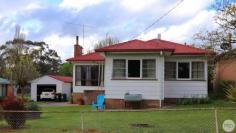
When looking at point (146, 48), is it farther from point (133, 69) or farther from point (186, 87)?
point (186, 87)

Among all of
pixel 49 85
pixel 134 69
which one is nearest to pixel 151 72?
pixel 134 69

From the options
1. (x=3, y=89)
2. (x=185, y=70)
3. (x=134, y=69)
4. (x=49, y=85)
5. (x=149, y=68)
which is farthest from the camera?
(x=3, y=89)

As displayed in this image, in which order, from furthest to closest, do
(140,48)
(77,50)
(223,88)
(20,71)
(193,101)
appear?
(20,71)
(77,50)
(223,88)
(193,101)
(140,48)

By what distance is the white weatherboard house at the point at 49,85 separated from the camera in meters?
53.9

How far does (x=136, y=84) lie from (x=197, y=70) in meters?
4.99

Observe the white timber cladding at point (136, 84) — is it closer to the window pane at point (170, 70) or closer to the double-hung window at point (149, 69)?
the double-hung window at point (149, 69)

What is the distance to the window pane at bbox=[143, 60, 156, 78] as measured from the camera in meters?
28.0

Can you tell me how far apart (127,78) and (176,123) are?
11031 mm

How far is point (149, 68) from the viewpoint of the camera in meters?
28.1

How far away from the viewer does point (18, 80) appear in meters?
56.8

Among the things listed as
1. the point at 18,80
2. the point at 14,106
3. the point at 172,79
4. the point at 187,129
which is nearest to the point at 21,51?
the point at 18,80

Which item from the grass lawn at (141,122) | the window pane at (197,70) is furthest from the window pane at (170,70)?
the grass lawn at (141,122)

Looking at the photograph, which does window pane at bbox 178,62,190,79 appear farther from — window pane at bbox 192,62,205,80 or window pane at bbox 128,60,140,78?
window pane at bbox 128,60,140,78

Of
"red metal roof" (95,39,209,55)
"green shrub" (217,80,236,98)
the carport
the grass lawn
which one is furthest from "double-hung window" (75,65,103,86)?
the grass lawn
